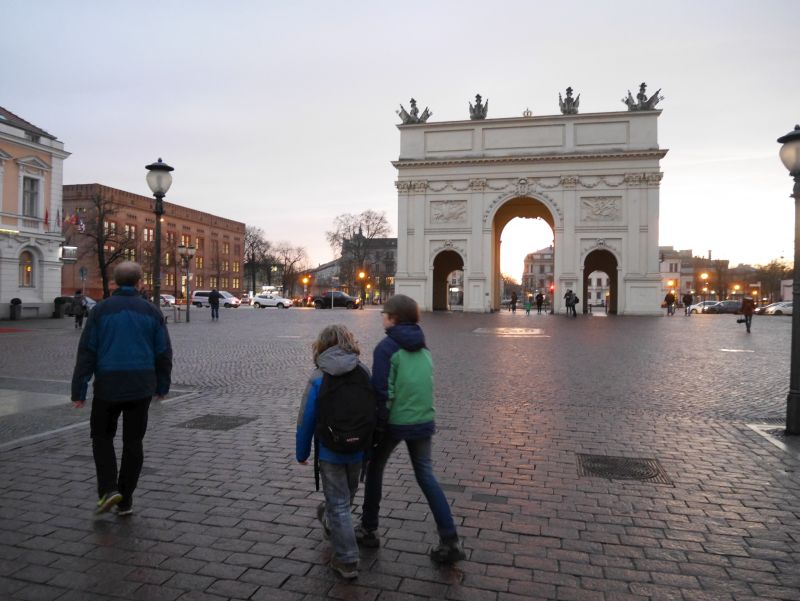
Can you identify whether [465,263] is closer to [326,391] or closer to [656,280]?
[656,280]

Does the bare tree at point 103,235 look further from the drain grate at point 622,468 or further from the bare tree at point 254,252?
the drain grate at point 622,468

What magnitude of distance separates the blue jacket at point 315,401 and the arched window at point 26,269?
34.3 metres

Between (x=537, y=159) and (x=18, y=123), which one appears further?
(x=537, y=159)

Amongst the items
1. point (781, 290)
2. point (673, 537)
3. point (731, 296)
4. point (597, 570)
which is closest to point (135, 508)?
point (597, 570)

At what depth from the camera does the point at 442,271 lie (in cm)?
5344

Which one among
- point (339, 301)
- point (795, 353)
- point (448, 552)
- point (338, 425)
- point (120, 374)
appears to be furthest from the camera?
point (339, 301)

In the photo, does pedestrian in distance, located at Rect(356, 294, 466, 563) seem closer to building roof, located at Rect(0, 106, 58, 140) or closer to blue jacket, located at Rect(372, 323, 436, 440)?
blue jacket, located at Rect(372, 323, 436, 440)

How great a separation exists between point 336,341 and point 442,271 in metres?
50.1

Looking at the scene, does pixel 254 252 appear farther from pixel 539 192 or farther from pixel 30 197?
pixel 30 197

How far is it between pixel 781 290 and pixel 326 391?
4587 inches

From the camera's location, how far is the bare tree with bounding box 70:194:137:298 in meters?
49.4

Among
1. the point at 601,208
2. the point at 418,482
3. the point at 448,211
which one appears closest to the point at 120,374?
the point at 418,482

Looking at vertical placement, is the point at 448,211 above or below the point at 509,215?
below

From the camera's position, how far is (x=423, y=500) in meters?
4.89
